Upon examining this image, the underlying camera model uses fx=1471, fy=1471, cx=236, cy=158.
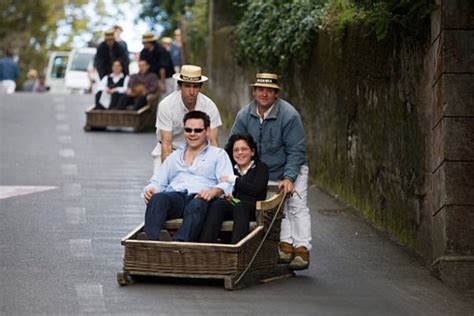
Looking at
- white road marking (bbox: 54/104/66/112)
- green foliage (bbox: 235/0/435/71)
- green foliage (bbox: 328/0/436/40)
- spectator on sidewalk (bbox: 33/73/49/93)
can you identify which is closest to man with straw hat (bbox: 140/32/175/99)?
green foliage (bbox: 235/0/435/71)

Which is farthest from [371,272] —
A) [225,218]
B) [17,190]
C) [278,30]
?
[278,30]

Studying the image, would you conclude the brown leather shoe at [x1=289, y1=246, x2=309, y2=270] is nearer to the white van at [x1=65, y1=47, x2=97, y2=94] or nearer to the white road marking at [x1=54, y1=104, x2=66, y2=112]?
the white road marking at [x1=54, y1=104, x2=66, y2=112]

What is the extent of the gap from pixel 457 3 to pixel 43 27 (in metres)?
58.3

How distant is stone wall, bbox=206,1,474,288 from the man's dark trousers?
2354 millimetres

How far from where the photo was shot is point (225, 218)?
12562 mm

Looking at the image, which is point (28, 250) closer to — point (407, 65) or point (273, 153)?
point (273, 153)

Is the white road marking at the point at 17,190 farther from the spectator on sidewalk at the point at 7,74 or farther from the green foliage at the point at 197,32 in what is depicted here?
the spectator on sidewalk at the point at 7,74

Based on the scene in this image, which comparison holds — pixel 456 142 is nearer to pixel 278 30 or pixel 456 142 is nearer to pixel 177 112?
pixel 177 112

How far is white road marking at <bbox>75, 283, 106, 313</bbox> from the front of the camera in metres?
11.1

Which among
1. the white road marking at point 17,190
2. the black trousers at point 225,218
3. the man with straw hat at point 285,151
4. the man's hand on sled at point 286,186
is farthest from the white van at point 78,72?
the black trousers at point 225,218

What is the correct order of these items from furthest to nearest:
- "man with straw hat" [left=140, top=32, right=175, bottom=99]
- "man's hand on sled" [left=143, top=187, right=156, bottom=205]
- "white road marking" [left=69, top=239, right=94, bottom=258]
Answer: "man with straw hat" [left=140, top=32, right=175, bottom=99], "white road marking" [left=69, top=239, right=94, bottom=258], "man's hand on sled" [left=143, top=187, right=156, bottom=205]

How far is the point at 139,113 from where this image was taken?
26.4 m

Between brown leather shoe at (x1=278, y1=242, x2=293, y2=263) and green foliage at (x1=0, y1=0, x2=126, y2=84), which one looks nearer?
brown leather shoe at (x1=278, y1=242, x2=293, y2=263)

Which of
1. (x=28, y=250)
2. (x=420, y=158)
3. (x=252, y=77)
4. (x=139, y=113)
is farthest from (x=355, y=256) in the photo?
(x=139, y=113)
